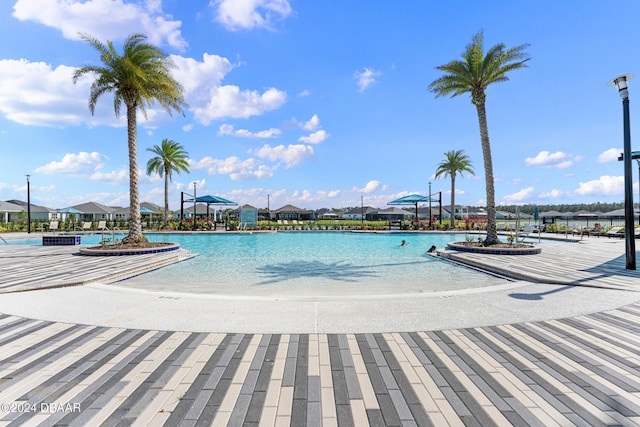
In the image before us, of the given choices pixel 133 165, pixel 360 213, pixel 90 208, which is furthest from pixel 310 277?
pixel 360 213

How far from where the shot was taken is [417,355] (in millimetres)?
3434

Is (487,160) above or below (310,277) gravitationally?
above

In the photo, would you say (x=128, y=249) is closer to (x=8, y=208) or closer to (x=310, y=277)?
(x=310, y=277)

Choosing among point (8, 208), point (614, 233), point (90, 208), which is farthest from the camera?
point (90, 208)

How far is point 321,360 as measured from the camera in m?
3.31

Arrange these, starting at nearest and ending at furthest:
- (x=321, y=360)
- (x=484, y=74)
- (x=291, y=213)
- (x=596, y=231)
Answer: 1. (x=321, y=360)
2. (x=484, y=74)
3. (x=596, y=231)
4. (x=291, y=213)

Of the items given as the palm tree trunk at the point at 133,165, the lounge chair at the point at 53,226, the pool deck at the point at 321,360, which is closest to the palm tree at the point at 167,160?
the lounge chair at the point at 53,226

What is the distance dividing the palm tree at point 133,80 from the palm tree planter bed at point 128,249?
602 mm

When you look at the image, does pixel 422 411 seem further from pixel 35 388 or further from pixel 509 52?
pixel 509 52

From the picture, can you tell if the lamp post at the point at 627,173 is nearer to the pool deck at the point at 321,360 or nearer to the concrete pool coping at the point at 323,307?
the concrete pool coping at the point at 323,307

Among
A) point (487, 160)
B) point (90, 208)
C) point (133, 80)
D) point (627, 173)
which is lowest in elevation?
point (627, 173)

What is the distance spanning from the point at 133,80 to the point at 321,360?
580 inches

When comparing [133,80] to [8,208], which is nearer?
[133,80]

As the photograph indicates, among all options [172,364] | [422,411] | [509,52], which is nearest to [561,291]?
[422,411]
